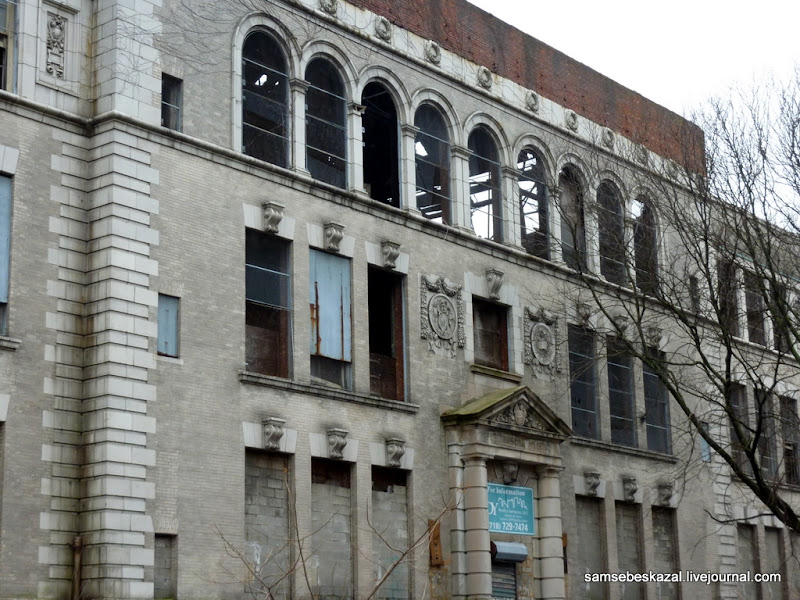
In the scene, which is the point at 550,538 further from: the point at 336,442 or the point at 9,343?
the point at 9,343

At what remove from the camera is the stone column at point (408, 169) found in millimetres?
30672

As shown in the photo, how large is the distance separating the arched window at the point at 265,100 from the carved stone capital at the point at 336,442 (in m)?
5.64

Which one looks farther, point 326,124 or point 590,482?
point 590,482

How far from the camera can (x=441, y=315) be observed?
3069 cm

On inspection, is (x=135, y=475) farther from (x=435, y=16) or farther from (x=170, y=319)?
(x=435, y=16)

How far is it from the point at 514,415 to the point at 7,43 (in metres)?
13.9

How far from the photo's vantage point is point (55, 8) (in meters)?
24.6

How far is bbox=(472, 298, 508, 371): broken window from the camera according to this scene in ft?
105

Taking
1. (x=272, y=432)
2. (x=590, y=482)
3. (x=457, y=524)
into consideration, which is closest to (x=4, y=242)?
(x=272, y=432)

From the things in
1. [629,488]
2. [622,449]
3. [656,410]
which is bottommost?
[629,488]

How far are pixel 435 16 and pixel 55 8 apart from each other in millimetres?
10957

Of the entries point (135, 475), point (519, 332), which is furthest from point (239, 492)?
point (519, 332)

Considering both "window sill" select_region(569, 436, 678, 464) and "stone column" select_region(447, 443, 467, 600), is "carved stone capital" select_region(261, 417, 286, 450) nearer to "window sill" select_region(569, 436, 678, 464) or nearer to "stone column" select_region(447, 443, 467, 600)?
"stone column" select_region(447, 443, 467, 600)

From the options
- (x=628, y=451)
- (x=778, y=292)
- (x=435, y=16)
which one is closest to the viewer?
(x=778, y=292)
